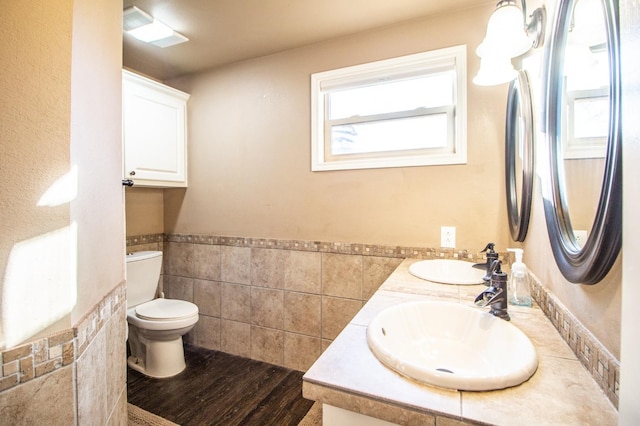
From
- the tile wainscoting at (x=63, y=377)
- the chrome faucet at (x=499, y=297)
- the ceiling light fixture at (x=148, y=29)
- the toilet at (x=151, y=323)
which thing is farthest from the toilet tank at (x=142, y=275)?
the chrome faucet at (x=499, y=297)

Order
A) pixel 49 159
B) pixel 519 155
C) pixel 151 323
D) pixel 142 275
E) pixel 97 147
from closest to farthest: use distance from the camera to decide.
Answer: pixel 49 159 < pixel 97 147 < pixel 519 155 < pixel 151 323 < pixel 142 275

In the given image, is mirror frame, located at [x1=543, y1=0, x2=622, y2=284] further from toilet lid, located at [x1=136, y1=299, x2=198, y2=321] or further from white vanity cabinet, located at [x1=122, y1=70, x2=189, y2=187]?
white vanity cabinet, located at [x1=122, y1=70, x2=189, y2=187]

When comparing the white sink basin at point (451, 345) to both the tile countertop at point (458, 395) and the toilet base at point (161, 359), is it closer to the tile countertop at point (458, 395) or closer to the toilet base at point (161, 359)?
the tile countertop at point (458, 395)

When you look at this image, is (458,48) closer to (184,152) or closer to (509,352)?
(509,352)

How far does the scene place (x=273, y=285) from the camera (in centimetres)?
229

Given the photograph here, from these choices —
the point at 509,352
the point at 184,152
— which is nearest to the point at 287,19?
the point at 184,152

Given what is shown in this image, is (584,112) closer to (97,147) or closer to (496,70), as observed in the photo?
(496,70)

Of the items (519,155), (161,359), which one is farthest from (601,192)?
(161,359)

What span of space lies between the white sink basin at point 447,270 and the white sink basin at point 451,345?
1.53ft

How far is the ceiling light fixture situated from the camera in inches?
70.2

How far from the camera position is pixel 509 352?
784 millimetres

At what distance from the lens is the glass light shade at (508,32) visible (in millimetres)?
1046

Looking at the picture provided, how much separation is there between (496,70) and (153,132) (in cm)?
231

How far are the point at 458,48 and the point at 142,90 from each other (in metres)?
2.20
